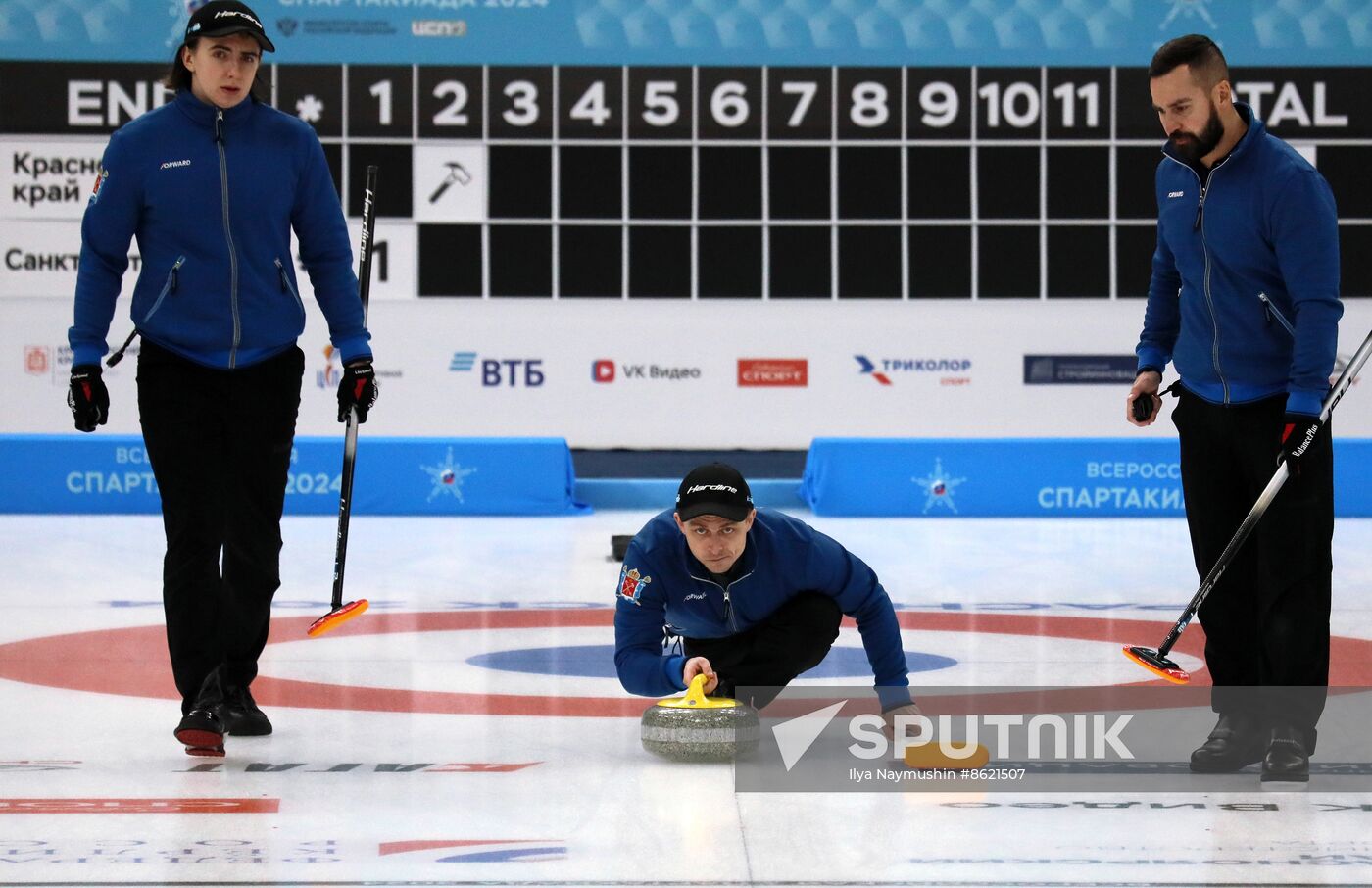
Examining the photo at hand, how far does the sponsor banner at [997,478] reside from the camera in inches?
503

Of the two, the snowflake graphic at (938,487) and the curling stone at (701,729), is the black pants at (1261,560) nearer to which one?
the curling stone at (701,729)

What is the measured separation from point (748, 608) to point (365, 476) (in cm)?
870

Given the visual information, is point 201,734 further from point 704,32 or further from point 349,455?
point 704,32

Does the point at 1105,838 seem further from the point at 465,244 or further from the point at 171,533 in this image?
the point at 465,244

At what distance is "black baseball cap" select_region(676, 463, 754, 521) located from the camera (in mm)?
3926

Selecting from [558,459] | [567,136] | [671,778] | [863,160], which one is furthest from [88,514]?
[671,778]

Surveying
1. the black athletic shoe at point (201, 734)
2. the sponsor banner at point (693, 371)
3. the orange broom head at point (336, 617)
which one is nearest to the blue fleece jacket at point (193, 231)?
Result: the orange broom head at point (336, 617)

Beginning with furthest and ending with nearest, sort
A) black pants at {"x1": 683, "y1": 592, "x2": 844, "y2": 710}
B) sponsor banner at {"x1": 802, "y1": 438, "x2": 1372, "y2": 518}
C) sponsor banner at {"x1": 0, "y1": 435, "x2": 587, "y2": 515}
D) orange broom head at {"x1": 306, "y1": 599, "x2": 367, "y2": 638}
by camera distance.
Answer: sponsor banner at {"x1": 802, "y1": 438, "x2": 1372, "y2": 518}
sponsor banner at {"x1": 0, "y1": 435, "x2": 587, "y2": 515}
orange broom head at {"x1": 306, "y1": 599, "x2": 367, "y2": 638}
black pants at {"x1": 683, "y1": 592, "x2": 844, "y2": 710}

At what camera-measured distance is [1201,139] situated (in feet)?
Result: 12.9

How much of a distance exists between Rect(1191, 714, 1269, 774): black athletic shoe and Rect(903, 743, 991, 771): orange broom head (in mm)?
464

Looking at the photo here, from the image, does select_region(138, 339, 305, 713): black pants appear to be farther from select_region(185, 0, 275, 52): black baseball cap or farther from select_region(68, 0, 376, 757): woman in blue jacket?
select_region(185, 0, 275, 52): black baseball cap

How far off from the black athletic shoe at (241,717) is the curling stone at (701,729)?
3.24ft

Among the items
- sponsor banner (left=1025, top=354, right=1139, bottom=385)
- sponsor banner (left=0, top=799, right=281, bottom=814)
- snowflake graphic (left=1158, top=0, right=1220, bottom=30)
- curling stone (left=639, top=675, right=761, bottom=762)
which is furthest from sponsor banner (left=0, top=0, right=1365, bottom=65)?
sponsor banner (left=0, top=799, right=281, bottom=814)

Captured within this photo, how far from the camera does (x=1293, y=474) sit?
3.85m
